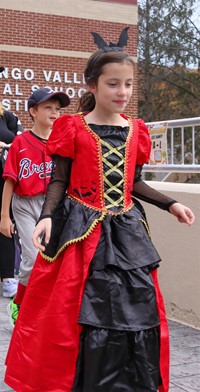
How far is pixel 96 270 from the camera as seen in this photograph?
303 cm

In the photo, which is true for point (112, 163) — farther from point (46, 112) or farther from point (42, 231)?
point (46, 112)

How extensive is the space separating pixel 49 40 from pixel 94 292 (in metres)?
14.9

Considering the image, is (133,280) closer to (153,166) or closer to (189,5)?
(153,166)

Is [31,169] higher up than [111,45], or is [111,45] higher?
[111,45]

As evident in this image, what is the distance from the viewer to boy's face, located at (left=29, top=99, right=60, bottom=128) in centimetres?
441

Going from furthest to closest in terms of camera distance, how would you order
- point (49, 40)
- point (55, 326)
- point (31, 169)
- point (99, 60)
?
1. point (49, 40)
2. point (31, 169)
3. point (99, 60)
4. point (55, 326)

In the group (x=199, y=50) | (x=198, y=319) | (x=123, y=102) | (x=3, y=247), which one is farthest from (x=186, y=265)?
(x=199, y=50)

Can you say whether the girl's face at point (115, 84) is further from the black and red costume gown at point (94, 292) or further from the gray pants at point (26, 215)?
the gray pants at point (26, 215)

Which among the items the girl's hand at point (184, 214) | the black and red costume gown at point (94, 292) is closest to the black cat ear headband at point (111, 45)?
the black and red costume gown at point (94, 292)

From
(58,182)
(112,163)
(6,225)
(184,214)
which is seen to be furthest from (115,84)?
(6,225)

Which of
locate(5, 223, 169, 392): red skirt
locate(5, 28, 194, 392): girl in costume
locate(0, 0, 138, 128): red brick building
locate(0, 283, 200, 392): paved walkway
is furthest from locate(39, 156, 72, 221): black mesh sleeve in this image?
locate(0, 0, 138, 128): red brick building

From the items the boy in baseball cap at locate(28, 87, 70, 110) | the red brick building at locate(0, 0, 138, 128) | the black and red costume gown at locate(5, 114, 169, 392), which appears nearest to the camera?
the black and red costume gown at locate(5, 114, 169, 392)

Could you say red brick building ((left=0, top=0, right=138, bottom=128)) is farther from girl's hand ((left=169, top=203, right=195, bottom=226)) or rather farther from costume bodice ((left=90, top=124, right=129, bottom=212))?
girl's hand ((left=169, top=203, right=195, bottom=226))

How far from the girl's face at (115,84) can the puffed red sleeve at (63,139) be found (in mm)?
201
